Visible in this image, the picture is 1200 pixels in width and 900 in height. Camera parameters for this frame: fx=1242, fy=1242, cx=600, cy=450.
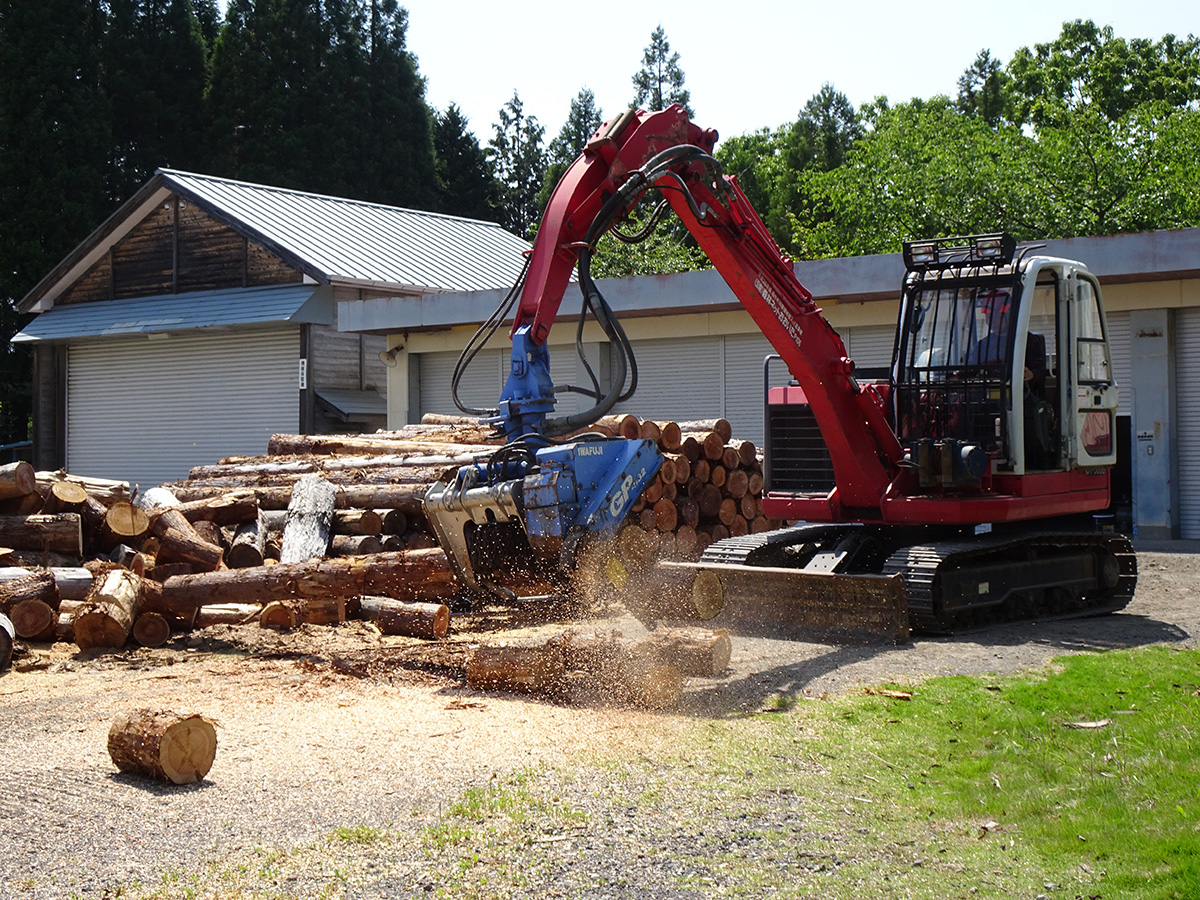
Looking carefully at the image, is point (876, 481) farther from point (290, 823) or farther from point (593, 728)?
point (290, 823)

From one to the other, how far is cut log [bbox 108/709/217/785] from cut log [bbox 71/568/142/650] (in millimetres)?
4287

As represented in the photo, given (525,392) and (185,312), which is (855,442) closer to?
(525,392)

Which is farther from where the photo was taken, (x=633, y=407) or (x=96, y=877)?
(x=633, y=407)

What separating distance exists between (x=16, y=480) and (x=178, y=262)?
16922mm

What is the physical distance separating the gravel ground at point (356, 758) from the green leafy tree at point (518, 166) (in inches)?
1860

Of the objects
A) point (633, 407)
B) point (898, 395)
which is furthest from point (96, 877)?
point (633, 407)

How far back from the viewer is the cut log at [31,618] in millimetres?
10211

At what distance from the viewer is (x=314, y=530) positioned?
13375 millimetres

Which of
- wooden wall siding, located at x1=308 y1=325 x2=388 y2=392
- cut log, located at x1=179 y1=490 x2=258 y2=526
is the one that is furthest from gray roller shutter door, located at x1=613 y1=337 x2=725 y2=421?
cut log, located at x1=179 y1=490 x2=258 y2=526

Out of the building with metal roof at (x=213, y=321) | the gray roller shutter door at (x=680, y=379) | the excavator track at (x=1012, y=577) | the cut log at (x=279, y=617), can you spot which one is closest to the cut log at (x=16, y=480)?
the cut log at (x=279, y=617)

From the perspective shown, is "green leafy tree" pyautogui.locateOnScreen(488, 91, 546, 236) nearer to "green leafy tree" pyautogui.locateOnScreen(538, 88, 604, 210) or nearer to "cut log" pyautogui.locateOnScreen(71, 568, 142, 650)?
"green leafy tree" pyautogui.locateOnScreen(538, 88, 604, 210)

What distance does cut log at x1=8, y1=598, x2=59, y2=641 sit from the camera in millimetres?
10211

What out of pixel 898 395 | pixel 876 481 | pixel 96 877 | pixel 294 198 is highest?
pixel 294 198

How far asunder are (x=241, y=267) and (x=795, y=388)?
19.1 m
